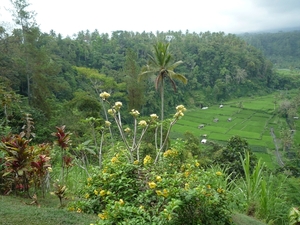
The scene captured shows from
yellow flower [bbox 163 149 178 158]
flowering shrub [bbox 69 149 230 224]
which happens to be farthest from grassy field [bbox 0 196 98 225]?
yellow flower [bbox 163 149 178 158]

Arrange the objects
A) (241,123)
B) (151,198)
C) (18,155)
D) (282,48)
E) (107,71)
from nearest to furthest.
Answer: (151,198), (18,155), (107,71), (241,123), (282,48)

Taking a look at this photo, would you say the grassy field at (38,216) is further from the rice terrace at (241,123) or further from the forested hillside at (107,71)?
the rice terrace at (241,123)

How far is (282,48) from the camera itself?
79062 mm

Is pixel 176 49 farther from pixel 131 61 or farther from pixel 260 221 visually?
pixel 260 221

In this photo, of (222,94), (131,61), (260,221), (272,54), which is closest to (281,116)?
(222,94)

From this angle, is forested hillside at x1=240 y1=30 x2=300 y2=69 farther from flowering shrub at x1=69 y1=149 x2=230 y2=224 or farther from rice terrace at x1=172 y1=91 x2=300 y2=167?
flowering shrub at x1=69 y1=149 x2=230 y2=224

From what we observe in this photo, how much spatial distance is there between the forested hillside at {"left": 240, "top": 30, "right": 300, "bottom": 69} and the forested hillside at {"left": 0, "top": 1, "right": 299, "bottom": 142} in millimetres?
24820

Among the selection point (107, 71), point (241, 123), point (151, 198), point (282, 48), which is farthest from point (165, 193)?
point (282, 48)

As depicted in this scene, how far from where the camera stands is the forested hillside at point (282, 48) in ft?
234

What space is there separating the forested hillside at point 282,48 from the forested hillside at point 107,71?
81.4ft

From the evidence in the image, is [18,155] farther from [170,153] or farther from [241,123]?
[241,123]

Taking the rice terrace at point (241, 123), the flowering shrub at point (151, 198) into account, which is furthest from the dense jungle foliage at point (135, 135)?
the rice terrace at point (241, 123)

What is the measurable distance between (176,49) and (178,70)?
4.54 m

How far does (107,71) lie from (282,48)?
215 feet
